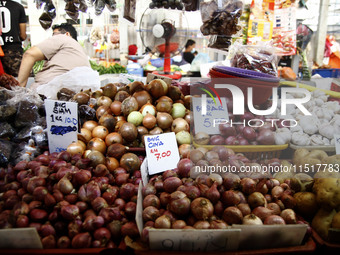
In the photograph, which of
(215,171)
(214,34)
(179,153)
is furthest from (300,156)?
(214,34)

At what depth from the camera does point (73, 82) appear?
2887 millimetres

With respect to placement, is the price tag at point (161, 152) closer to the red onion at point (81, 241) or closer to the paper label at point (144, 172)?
the paper label at point (144, 172)

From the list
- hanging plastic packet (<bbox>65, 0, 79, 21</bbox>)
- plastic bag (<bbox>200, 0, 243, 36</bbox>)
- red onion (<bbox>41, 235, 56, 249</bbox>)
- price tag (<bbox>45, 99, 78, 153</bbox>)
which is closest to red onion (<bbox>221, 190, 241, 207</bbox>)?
red onion (<bbox>41, 235, 56, 249</bbox>)

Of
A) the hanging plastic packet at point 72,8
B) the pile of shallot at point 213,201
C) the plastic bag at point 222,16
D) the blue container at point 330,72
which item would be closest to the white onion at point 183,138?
the pile of shallot at point 213,201

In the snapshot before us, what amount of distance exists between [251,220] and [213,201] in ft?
0.61

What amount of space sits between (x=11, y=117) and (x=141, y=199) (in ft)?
4.75

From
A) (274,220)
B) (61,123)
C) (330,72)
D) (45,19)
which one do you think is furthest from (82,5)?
(330,72)

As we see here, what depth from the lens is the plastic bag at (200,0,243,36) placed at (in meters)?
2.63

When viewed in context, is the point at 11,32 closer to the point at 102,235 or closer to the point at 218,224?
the point at 102,235

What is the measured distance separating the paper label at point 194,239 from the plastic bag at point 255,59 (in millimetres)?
1450

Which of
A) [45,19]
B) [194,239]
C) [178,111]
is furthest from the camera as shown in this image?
[45,19]

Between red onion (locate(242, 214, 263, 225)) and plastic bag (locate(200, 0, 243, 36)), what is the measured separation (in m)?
2.14

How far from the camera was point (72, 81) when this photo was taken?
289 cm

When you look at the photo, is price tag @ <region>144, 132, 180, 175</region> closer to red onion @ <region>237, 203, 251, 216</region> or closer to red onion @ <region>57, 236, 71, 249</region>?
red onion @ <region>237, 203, 251, 216</region>
